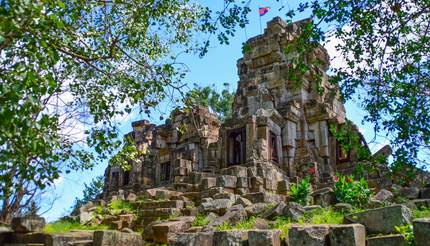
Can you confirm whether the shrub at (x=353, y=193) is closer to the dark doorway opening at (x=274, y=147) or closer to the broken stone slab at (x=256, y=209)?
the broken stone slab at (x=256, y=209)

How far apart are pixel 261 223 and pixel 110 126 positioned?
10.6ft

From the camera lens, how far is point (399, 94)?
22.4 ft

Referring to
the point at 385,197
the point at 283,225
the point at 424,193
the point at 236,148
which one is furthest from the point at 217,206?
the point at 236,148

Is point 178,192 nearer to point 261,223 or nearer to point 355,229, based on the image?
point 261,223

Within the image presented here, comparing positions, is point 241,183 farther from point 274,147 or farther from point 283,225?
point 283,225

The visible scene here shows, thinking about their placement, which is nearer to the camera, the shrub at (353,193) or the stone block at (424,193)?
the shrub at (353,193)

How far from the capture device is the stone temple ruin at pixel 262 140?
1371 cm

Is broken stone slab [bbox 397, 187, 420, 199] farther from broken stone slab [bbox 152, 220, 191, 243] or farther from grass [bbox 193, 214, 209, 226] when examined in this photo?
broken stone slab [bbox 152, 220, 191, 243]

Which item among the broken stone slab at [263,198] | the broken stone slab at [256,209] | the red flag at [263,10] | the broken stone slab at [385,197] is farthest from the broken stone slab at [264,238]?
the red flag at [263,10]

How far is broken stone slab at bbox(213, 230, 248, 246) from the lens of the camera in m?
5.82

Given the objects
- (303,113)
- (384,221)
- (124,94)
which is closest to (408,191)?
(384,221)

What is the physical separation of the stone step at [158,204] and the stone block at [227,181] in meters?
1.55

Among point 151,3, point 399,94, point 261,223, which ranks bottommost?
point 261,223

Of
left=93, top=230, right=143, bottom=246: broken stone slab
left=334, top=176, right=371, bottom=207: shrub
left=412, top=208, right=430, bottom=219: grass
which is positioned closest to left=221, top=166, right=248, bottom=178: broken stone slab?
left=334, top=176, right=371, bottom=207: shrub
